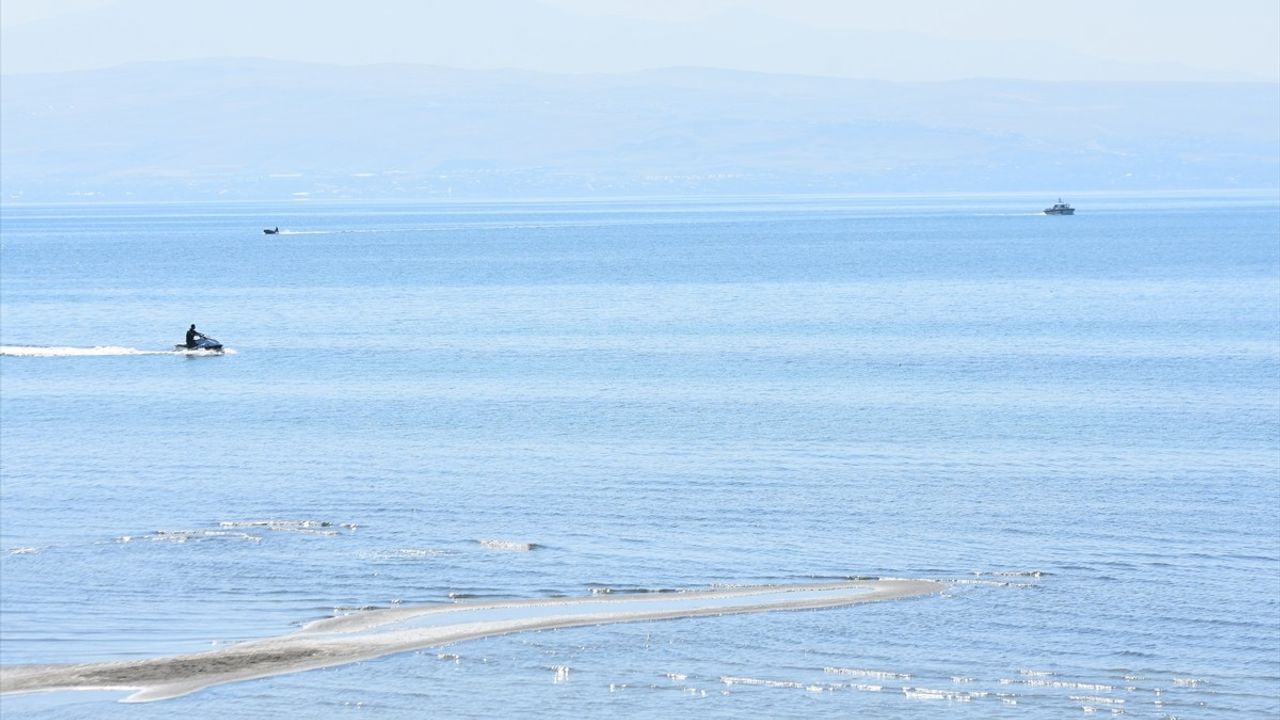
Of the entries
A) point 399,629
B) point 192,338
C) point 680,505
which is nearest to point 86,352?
point 192,338

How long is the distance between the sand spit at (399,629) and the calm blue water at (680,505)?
70cm

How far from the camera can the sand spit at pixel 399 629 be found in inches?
1159

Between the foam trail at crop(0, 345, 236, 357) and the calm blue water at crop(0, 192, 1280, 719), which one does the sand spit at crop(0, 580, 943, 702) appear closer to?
the calm blue water at crop(0, 192, 1280, 719)

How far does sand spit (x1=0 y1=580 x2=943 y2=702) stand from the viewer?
29.4 metres

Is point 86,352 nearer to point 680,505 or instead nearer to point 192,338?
point 192,338

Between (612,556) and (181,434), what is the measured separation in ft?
87.3

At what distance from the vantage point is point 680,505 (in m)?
45.2

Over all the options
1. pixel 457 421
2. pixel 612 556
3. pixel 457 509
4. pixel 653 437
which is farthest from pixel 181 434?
pixel 612 556

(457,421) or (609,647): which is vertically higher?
(457,421)

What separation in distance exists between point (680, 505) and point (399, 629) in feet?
44.3

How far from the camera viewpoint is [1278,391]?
67.4 m

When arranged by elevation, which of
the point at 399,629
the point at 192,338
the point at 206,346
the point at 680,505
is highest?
the point at 192,338

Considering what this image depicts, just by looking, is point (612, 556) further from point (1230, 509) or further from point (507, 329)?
point (507, 329)

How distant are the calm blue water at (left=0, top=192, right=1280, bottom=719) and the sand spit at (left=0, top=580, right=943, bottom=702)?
70 cm
